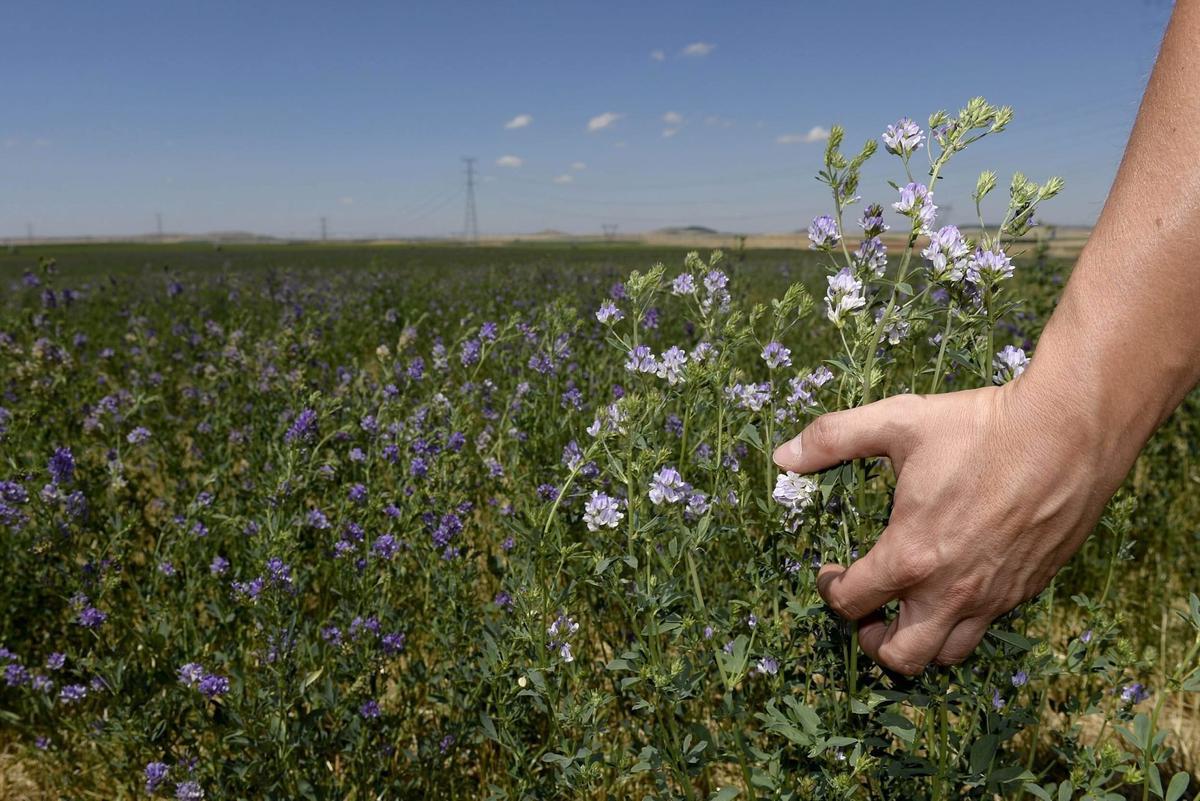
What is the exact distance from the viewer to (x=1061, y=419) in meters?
0.90

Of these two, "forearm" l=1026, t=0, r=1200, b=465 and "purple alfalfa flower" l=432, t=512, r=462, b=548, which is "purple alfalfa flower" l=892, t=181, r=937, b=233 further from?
"purple alfalfa flower" l=432, t=512, r=462, b=548

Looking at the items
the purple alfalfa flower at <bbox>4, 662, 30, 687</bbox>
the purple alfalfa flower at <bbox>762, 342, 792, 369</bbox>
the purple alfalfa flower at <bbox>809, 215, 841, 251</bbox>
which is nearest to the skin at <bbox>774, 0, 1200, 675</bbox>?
the purple alfalfa flower at <bbox>809, 215, 841, 251</bbox>

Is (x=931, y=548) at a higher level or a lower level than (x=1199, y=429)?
higher

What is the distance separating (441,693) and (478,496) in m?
1.25

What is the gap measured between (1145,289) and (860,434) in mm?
374

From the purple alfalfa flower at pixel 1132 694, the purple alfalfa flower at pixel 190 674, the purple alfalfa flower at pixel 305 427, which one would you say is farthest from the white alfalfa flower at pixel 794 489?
the purple alfalfa flower at pixel 305 427

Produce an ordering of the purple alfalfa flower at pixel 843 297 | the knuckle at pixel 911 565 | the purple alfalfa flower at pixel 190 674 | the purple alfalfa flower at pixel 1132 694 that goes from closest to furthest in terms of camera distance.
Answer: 1. the knuckle at pixel 911 565
2. the purple alfalfa flower at pixel 843 297
3. the purple alfalfa flower at pixel 1132 694
4. the purple alfalfa flower at pixel 190 674

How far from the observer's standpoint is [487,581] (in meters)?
3.11

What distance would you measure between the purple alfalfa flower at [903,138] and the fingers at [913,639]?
2.59 feet

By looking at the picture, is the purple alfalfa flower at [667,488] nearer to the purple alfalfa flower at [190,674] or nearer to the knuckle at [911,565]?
the knuckle at [911,565]

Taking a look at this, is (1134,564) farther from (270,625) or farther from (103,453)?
(103,453)

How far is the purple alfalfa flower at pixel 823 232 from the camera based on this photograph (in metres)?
1.41

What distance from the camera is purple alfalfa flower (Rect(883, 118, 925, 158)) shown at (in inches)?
50.6

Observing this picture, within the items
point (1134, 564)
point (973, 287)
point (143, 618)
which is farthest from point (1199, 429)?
point (143, 618)
